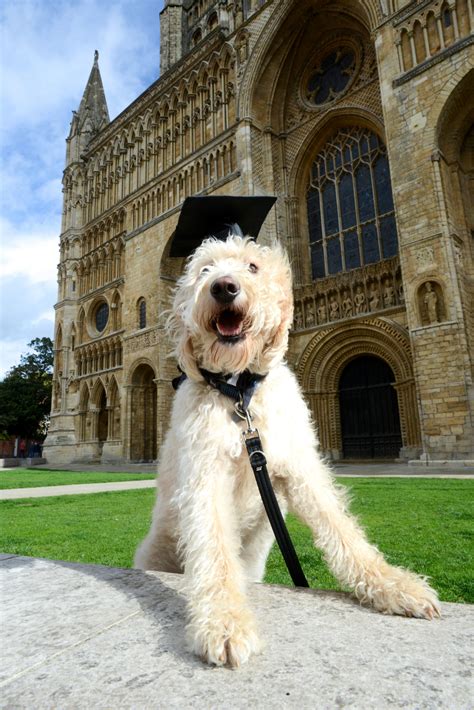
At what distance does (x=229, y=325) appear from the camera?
5.49ft

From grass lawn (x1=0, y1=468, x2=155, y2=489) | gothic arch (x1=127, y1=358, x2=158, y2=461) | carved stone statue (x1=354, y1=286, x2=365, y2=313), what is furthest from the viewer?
gothic arch (x1=127, y1=358, x2=158, y2=461)

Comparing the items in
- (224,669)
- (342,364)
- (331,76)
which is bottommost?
(224,669)

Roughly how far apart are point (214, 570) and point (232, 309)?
3.05 feet

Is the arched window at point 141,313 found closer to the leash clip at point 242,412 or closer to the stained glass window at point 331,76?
the stained glass window at point 331,76

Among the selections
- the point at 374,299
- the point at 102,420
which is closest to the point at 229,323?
the point at 374,299

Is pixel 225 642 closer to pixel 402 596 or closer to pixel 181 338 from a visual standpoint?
pixel 402 596

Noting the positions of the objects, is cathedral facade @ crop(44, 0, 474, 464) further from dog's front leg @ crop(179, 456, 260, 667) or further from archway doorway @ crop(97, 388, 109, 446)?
dog's front leg @ crop(179, 456, 260, 667)

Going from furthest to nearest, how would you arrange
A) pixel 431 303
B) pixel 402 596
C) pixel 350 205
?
pixel 350 205 → pixel 431 303 → pixel 402 596

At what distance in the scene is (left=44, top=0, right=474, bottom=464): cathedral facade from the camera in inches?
475

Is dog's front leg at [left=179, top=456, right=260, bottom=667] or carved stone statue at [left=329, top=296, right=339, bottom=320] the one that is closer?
dog's front leg at [left=179, top=456, right=260, bottom=667]

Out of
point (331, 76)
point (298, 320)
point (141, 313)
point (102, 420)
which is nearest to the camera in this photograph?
point (298, 320)

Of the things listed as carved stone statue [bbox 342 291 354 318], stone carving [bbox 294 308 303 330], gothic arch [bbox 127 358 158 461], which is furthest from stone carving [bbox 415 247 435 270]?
gothic arch [bbox 127 358 158 461]

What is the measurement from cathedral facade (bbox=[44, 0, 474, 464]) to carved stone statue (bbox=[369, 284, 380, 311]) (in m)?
0.04

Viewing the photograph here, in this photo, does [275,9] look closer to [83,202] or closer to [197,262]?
[83,202]
